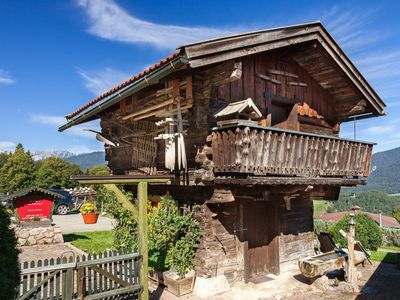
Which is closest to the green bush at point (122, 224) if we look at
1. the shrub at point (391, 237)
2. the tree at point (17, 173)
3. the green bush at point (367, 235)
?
the green bush at point (367, 235)

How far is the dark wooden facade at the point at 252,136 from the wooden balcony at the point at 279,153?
3 centimetres

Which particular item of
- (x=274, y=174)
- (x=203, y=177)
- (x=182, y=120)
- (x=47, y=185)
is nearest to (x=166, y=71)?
(x=182, y=120)

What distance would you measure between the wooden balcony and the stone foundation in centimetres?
1023

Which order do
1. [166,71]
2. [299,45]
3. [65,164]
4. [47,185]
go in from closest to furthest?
[166,71] → [299,45] → [47,185] → [65,164]

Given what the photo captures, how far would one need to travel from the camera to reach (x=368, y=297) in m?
8.40

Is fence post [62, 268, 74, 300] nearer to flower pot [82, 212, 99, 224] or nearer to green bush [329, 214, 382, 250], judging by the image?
green bush [329, 214, 382, 250]

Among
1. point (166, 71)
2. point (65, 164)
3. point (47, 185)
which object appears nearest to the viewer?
point (166, 71)

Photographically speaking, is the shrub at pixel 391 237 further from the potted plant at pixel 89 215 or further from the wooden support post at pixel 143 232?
the potted plant at pixel 89 215

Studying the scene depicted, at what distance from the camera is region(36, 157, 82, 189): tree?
36125 mm

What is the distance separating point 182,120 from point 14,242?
512 cm

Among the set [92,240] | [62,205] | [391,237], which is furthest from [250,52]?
[62,205]

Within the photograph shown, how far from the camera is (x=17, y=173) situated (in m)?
35.0

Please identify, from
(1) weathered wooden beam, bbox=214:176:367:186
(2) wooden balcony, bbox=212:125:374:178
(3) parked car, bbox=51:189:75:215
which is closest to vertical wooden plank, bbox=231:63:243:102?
(2) wooden balcony, bbox=212:125:374:178

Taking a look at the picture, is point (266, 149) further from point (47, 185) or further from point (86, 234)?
point (47, 185)
